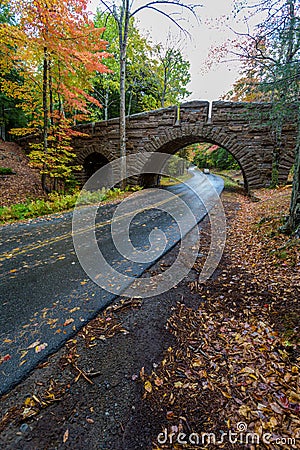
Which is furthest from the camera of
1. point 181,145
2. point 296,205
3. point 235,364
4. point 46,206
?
point 181,145

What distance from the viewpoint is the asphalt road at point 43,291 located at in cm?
197

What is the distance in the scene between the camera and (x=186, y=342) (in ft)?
6.91

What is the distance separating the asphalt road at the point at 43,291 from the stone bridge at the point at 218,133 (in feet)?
26.5

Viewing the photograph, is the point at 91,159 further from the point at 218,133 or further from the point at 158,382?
the point at 158,382

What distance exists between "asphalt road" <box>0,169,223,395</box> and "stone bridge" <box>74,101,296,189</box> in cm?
808

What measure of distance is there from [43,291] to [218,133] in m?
11.3

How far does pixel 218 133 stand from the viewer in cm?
1167

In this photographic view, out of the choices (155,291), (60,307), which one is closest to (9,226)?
(60,307)

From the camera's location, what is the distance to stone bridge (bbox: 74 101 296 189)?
35.4ft

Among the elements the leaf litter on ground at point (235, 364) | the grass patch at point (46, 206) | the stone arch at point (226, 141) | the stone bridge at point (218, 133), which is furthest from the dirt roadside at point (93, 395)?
the stone arch at point (226, 141)

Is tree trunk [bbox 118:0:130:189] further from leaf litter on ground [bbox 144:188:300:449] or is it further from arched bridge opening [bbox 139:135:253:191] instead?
leaf litter on ground [bbox 144:188:300:449]

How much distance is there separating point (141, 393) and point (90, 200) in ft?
26.8

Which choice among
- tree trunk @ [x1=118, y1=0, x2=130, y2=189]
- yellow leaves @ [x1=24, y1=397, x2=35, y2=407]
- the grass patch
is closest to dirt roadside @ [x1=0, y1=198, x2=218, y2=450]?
yellow leaves @ [x1=24, y1=397, x2=35, y2=407]

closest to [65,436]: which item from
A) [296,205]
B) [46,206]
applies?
[296,205]
